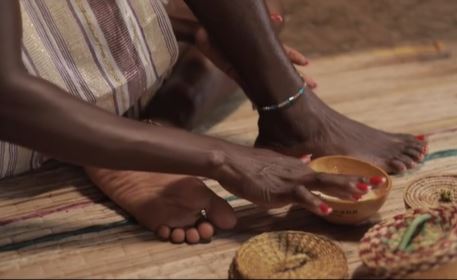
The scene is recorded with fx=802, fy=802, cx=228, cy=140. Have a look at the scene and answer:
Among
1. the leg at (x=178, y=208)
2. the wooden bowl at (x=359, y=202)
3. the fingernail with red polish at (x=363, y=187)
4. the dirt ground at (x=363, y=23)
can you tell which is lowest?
the dirt ground at (x=363, y=23)

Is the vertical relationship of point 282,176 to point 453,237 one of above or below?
above

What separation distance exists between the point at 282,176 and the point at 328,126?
0.33 m

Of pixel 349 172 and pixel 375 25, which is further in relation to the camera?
pixel 375 25

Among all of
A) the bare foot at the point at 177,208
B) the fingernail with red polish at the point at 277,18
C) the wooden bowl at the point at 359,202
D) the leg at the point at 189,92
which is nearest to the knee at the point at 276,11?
the fingernail with red polish at the point at 277,18

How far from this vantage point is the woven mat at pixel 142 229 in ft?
4.98

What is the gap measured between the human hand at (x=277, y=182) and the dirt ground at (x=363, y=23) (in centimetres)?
135

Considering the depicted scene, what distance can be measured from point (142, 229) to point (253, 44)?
0.46 meters

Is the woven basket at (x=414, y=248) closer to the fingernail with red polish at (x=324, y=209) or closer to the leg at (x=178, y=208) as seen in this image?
the fingernail with red polish at (x=324, y=209)

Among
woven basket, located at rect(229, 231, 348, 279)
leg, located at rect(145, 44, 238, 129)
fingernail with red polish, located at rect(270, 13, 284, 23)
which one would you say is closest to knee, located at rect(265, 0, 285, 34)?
fingernail with red polish, located at rect(270, 13, 284, 23)

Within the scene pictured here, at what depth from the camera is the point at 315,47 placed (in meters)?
2.84

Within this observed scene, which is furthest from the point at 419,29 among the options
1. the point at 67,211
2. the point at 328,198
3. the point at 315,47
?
the point at 67,211

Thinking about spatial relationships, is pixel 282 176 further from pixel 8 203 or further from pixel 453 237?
pixel 8 203

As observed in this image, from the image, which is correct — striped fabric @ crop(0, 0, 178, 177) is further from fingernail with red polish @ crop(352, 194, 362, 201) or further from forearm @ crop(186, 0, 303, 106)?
fingernail with red polish @ crop(352, 194, 362, 201)

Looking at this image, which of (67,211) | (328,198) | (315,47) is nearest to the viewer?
(328,198)
